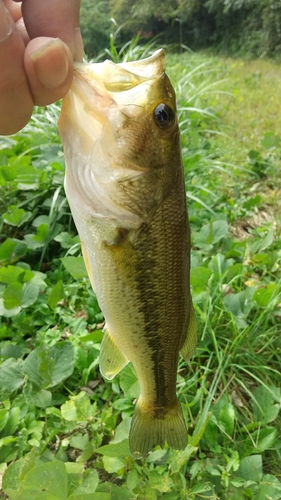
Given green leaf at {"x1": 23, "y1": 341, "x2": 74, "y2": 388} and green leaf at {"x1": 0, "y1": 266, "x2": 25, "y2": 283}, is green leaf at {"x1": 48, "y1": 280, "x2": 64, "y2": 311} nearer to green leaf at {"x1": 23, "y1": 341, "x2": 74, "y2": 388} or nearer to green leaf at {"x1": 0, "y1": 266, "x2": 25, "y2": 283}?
green leaf at {"x1": 0, "y1": 266, "x2": 25, "y2": 283}

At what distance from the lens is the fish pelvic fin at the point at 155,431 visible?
145cm

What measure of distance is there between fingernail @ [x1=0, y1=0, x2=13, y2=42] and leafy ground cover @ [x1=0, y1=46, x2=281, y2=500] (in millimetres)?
1286

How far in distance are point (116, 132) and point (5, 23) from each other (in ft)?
1.27

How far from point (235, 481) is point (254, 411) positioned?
1.36ft

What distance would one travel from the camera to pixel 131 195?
3.80 ft

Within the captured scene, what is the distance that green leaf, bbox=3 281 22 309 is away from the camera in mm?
2213

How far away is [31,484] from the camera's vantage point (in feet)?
4.36

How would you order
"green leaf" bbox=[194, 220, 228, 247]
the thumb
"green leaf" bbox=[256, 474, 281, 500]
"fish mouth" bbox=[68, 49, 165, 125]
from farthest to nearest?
"green leaf" bbox=[194, 220, 228, 247]
"green leaf" bbox=[256, 474, 281, 500]
"fish mouth" bbox=[68, 49, 165, 125]
the thumb

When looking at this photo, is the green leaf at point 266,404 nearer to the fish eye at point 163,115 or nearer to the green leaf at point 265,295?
the green leaf at point 265,295

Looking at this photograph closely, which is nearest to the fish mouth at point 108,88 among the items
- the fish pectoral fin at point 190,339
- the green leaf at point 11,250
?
the fish pectoral fin at point 190,339

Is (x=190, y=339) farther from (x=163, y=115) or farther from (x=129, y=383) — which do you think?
(x=163, y=115)

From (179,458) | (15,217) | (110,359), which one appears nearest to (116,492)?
(179,458)

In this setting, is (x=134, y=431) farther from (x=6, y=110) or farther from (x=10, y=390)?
(x=6, y=110)

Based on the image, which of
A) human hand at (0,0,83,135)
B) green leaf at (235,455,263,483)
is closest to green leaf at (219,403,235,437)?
green leaf at (235,455,263,483)
